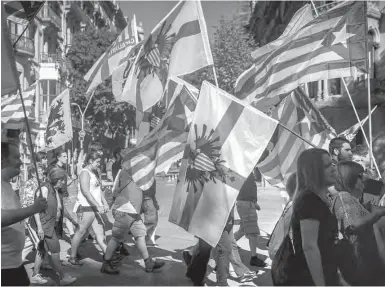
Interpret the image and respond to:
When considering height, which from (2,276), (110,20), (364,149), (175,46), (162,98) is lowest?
(2,276)

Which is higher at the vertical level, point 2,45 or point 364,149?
point 2,45

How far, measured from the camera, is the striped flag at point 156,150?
6172 millimetres

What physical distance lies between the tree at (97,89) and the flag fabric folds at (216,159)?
34175mm

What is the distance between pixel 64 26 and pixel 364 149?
4343 cm

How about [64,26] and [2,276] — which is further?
[64,26]

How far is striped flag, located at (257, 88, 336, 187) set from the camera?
706 cm

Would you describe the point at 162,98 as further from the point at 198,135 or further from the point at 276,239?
the point at 276,239

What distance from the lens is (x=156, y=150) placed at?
632cm

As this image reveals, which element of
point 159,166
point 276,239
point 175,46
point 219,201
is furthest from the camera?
point 159,166

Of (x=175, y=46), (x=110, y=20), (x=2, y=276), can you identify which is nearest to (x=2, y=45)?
(x=2, y=276)

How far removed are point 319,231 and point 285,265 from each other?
28 cm

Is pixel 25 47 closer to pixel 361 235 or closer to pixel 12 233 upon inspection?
pixel 12 233

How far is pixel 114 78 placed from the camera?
26.8 ft

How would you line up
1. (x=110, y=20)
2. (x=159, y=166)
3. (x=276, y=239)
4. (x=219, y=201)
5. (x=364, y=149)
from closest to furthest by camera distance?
(x=276, y=239), (x=219, y=201), (x=364, y=149), (x=159, y=166), (x=110, y=20)
